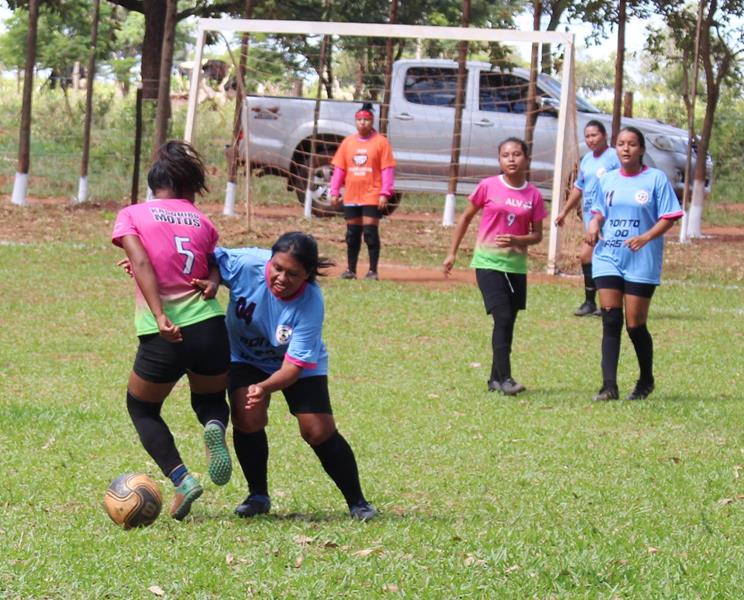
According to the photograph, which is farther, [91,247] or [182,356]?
[91,247]

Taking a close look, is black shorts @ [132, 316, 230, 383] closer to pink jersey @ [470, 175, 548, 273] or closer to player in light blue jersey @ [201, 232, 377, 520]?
player in light blue jersey @ [201, 232, 377, 520]

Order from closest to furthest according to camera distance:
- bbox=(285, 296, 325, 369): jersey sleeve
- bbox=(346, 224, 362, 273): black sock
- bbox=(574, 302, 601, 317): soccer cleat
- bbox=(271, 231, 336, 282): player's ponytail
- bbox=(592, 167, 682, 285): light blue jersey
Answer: bbox=(271, 231, 336, 282): player's ponytail, bbox=(285, 296, 325, 369): jersey sleeve, bbox=(592, 167, 682, 285): light blue jersey, bbox=(574, 302, 601, 317): soccer cleat, bbox=(346, 224, 362, 273): black sock

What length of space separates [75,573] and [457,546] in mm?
1506

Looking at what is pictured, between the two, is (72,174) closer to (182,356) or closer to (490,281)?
(490,281)

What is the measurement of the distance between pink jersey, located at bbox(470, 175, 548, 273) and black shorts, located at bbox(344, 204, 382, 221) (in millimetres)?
5736

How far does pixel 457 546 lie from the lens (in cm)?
587

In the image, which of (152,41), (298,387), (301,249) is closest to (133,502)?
(298,387)

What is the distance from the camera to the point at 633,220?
32.4 ft

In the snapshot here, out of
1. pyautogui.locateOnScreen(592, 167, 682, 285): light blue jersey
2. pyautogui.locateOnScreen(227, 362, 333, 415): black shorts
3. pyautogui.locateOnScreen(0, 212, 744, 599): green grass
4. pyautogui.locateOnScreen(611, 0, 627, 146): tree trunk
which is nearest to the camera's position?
pyautogui.locateOnScreen(0, 212, 744, 599): green grass

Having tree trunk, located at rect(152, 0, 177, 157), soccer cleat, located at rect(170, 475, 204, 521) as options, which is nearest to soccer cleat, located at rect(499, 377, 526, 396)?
soccer cleat, located at rect(170, 475, 204, 521)

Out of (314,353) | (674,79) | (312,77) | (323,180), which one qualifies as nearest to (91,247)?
(323,180)

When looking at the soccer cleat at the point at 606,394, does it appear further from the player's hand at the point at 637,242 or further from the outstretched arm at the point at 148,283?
the outstretched arm at the point at 148,283

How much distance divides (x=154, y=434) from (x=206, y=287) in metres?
0.68

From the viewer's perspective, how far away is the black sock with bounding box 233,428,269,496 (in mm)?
6445
